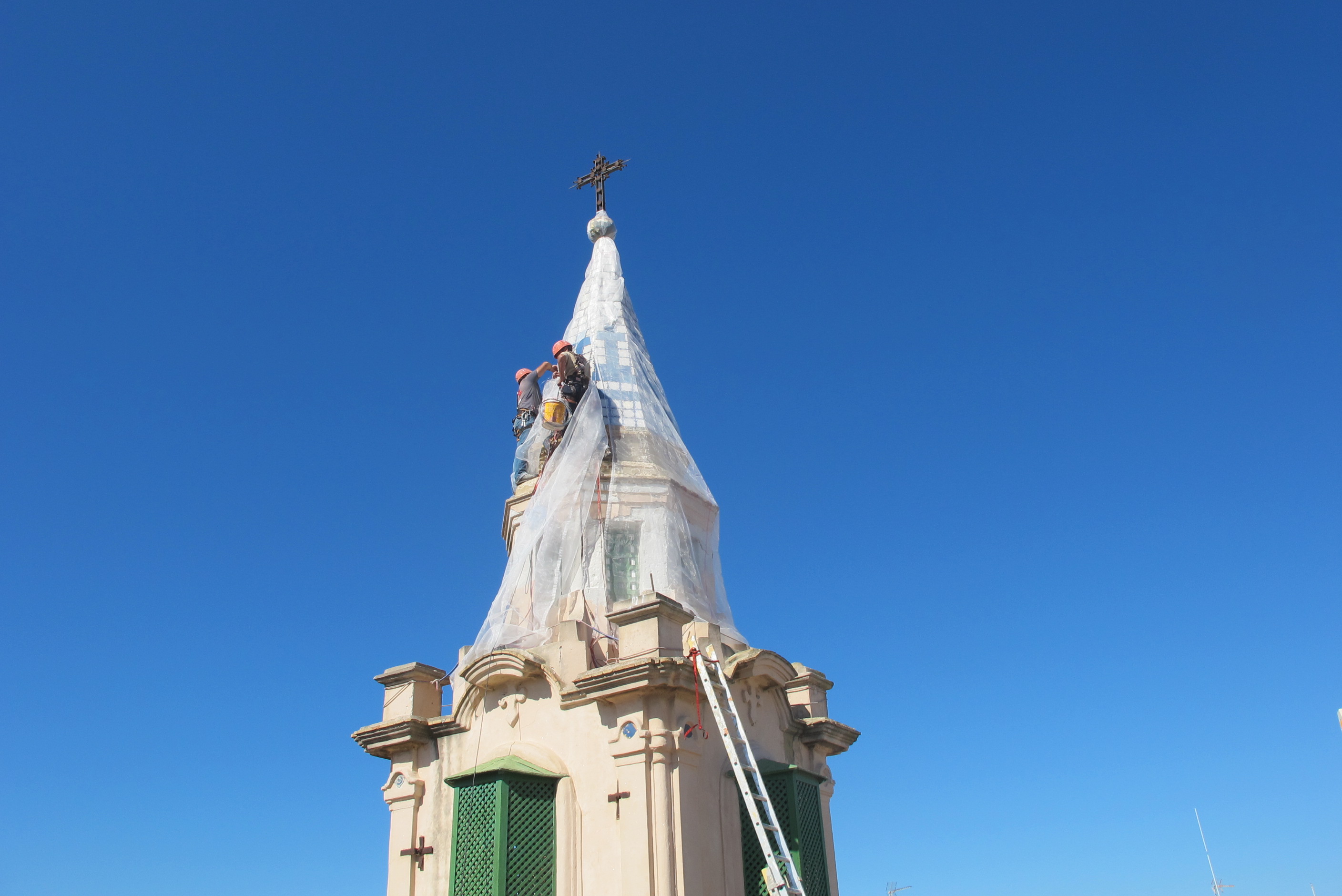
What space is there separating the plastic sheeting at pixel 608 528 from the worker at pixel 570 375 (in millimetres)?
235

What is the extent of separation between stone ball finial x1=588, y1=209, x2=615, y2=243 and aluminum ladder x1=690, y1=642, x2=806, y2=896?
9.65 m

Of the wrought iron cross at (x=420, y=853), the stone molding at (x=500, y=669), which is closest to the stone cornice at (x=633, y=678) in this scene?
the stone molding at (x=500, y=669)

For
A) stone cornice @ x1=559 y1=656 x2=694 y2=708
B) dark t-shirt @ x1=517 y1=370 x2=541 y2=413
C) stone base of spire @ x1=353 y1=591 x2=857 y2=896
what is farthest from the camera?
dark t-shirt @ x1=517 y1=370 x2=541 y2=413

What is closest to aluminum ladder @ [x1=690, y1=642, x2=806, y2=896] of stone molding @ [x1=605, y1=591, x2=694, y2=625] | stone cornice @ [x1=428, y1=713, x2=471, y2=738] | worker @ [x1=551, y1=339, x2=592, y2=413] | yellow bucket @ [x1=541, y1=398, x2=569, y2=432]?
stone molding @ [x1=605, y1=591, x2=694, y2=625]

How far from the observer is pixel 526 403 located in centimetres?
1677

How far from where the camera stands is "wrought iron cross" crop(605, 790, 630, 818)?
11617 millimetres

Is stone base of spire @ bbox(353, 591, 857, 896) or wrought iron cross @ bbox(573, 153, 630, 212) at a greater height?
wrought iron cross @ bbox(573, 153, 630, 212)

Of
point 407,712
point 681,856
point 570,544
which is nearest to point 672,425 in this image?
point 570,544

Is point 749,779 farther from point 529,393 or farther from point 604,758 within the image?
point 529,393

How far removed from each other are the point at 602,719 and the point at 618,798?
0.95 meters

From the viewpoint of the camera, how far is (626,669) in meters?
11.8

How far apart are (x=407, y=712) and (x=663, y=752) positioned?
3.89 meters

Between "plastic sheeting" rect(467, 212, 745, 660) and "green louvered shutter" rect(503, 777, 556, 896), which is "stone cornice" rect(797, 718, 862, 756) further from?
"green louvered shutter" rect(503, 777, 556, 896)

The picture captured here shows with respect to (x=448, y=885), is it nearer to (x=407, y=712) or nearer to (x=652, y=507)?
(x=407, y=712)
